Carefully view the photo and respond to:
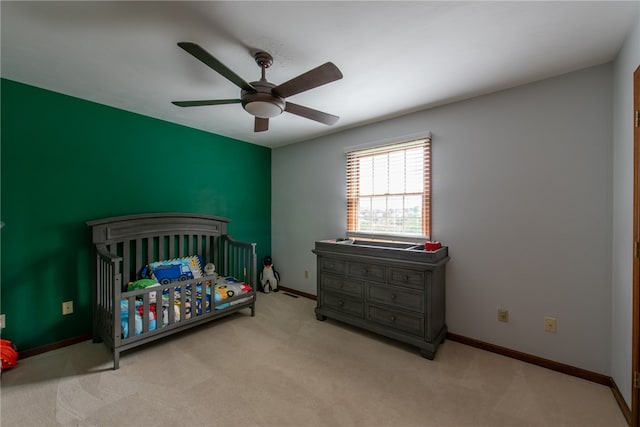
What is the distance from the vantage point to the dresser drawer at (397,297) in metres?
2.34

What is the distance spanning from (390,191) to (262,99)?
1.87 m

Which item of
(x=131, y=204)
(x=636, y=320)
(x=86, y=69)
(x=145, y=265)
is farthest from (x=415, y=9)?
(x=145, y=265)

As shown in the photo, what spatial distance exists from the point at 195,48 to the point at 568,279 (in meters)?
3.03

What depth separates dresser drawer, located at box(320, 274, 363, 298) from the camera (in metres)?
2.74

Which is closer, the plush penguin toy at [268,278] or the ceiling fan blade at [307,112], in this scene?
the ceiling fan blade at [307,112]

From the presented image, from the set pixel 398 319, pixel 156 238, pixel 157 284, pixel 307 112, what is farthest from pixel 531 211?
pixel 156 238

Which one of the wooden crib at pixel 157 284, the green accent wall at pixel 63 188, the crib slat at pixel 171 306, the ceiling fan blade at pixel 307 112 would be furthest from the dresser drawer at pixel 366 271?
the green accent wall at pixel 63 188

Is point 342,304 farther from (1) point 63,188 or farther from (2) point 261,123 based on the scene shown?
(1) point 63,188

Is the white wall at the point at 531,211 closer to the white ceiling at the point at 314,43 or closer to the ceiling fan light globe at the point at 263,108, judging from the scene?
the white ceiling at the point at 314,43

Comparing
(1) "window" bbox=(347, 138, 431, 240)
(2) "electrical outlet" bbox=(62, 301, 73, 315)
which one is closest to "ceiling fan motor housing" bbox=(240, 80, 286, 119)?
(1) "window" bbox=(347, 138, 431, 240)

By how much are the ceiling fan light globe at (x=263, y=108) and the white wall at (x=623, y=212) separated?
2175mm

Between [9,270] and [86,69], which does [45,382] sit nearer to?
[9,270]

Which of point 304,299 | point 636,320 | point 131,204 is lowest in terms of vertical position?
point 304,299

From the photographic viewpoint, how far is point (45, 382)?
6.26ft
